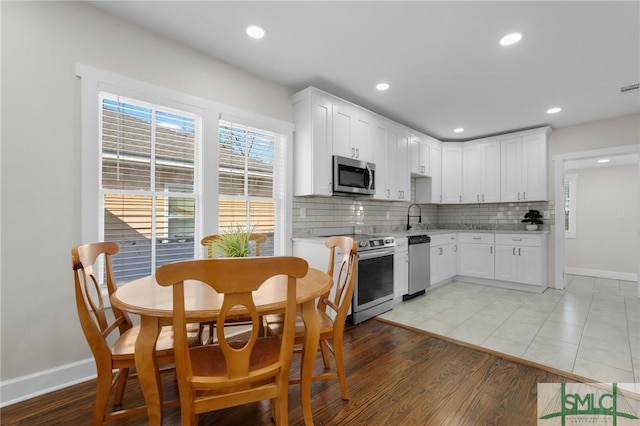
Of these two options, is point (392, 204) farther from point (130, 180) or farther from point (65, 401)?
point (65, 401)

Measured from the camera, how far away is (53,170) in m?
1.96

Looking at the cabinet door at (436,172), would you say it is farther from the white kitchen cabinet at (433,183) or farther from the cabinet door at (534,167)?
the cabinet door at (534,167)

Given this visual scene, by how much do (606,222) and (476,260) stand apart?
9.93ft

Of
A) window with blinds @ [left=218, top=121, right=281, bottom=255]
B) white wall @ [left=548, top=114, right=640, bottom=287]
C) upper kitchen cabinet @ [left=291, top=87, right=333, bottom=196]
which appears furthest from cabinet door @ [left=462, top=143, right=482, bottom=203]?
window with blinds @ [left=218, top=121, right=281, bottom=255]

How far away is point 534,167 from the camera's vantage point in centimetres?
464

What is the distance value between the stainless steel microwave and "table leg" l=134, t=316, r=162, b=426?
246 centimetres

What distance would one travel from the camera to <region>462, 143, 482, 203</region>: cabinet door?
5.23 metres

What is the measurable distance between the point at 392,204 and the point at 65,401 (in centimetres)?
449

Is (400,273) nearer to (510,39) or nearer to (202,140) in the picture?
(510,39)

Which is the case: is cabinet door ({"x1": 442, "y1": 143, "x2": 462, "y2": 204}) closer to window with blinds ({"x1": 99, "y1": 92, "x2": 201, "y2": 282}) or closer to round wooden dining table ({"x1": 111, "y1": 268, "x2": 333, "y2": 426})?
window with blinds ({"x1": 99, "y1": 92, "x2": 201, "y2": 282})

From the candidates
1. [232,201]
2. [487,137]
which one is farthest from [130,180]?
[487,137]

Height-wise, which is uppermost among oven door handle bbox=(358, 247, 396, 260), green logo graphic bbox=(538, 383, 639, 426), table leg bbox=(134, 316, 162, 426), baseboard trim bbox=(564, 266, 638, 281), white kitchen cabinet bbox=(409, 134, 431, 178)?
white kitchen cabinet bbox=(409, 134, 431, 178)

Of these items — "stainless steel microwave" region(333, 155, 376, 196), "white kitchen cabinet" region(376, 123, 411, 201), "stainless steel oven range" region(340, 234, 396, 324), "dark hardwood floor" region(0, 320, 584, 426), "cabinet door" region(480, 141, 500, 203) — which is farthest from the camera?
"cabinet door" region(480, 141, 500, 203)

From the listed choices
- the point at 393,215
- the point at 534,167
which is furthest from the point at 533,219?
the point at 393,215
